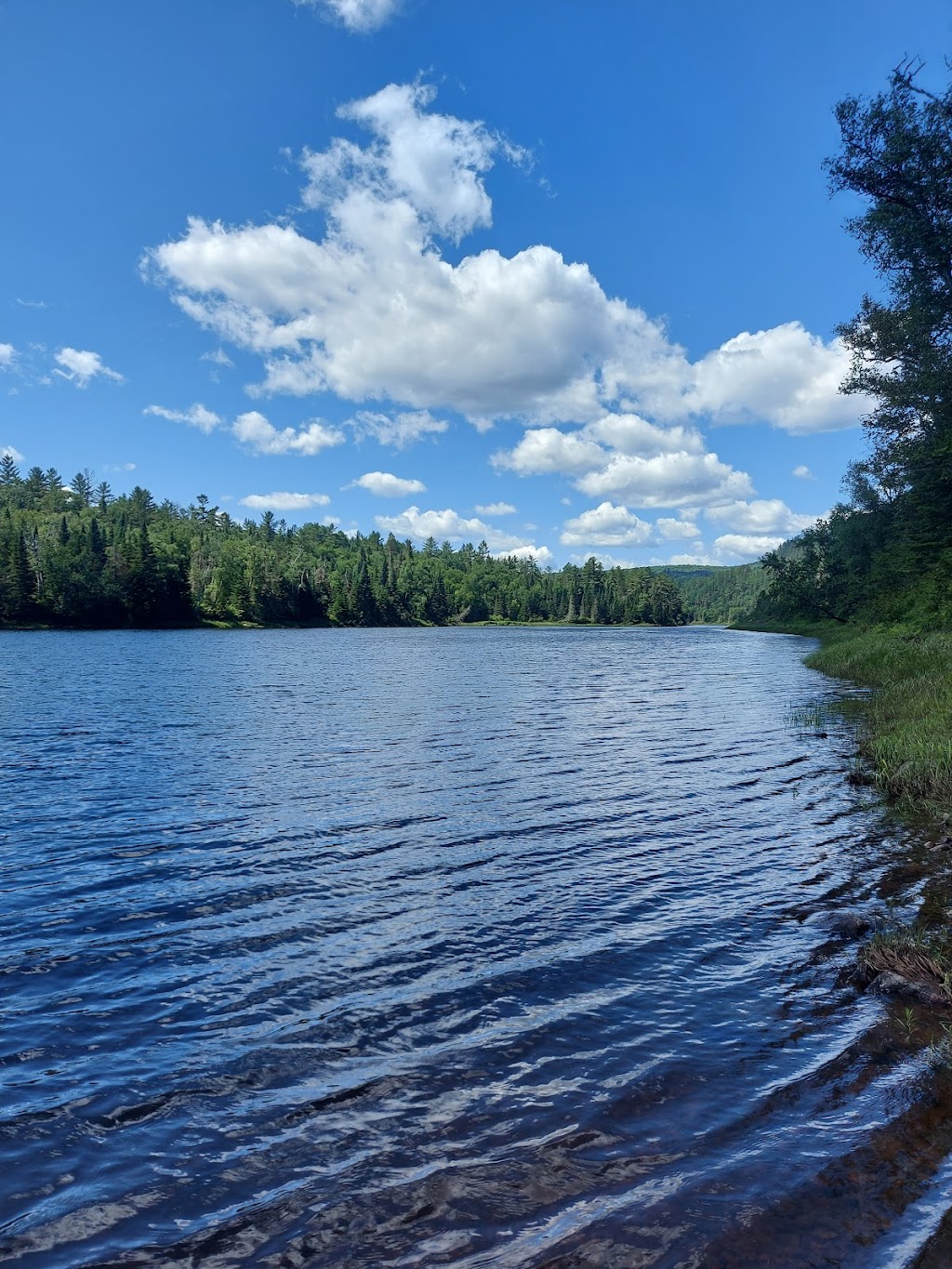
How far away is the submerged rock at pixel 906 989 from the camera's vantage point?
8.73 metres

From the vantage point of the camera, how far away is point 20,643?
91562 millimetres

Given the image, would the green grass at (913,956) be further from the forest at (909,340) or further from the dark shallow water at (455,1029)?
the forest at (909,340)

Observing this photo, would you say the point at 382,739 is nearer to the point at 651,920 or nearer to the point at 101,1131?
the point at 651,920

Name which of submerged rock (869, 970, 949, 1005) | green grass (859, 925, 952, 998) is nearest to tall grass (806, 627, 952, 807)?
green grass (859, 925, 952, 998)

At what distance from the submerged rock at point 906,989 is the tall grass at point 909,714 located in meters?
8.80

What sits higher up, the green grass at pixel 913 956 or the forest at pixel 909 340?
the forest at pixel 909 340

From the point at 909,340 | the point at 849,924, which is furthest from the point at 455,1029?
the point at 909,340

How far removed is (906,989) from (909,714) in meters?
17.9

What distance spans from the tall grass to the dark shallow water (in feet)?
4.60

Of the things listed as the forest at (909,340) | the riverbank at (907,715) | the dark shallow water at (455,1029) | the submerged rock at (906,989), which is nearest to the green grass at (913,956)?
the submerged rock at (906,989)

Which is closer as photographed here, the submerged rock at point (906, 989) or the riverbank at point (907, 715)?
the submerged rock at point (906, 989)

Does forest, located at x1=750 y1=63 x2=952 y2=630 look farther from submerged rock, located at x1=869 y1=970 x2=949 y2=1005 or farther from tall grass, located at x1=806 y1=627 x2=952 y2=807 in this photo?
submerged rock, located at x1=869 y1=970 x2=949 y2=1005

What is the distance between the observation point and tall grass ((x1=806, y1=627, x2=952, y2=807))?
17875 millimetres

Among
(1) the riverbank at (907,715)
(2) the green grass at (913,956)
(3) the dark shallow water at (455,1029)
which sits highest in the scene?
(1) the riverbank at (907,715)
